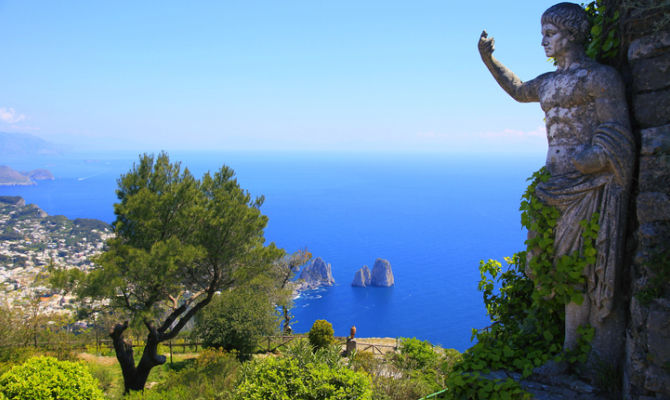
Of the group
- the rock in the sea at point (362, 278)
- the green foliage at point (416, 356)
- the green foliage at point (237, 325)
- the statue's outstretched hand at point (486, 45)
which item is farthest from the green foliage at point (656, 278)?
the rock in the sea at point (362, 278)

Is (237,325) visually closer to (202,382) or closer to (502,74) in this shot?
(202,382)

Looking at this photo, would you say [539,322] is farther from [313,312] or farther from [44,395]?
[313,312]

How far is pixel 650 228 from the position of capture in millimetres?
2902

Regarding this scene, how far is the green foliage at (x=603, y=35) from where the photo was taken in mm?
3307

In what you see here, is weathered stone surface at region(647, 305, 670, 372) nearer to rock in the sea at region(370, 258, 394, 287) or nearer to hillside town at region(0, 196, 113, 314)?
hillside town at region(0, 196, 113, 314)

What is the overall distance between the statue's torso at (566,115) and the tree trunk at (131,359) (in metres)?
9.27

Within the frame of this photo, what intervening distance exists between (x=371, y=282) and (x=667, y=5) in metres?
55.4

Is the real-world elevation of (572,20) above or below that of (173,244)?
above

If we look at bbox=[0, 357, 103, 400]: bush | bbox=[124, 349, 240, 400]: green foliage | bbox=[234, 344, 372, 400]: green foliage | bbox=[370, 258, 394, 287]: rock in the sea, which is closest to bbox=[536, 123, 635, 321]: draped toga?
bbox=[234, 344, 372, 400]: green foliage

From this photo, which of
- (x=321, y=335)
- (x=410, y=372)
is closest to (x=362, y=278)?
(x=321, y=335)

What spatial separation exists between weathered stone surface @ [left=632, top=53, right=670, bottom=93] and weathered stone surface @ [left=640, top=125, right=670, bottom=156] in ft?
1.02

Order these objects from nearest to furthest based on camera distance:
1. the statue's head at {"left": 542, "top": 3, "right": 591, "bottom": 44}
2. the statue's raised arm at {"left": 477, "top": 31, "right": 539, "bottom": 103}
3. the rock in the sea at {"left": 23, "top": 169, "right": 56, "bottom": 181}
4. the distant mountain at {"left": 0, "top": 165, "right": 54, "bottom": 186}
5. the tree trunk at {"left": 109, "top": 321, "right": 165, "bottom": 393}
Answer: the statue's head at {"left": 542, "top": 3, "right": 591, "bottom": 44} → the statue's raised arm at {"left": 477, "top": 31, "right": 539, "bottom": 103} → the tree trunk at {"left": 109, "top": 321, "right": 165, "bottom": 393} → the distant mountain at {"left": 0, "top": 165, "right": 54, "bottom": 186} → the rock in the sea at {"left": 23, "top": 169, "right": 56, "bottom": 181}

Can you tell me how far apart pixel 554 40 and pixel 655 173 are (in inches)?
52.8

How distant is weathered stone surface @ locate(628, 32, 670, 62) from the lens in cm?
292
